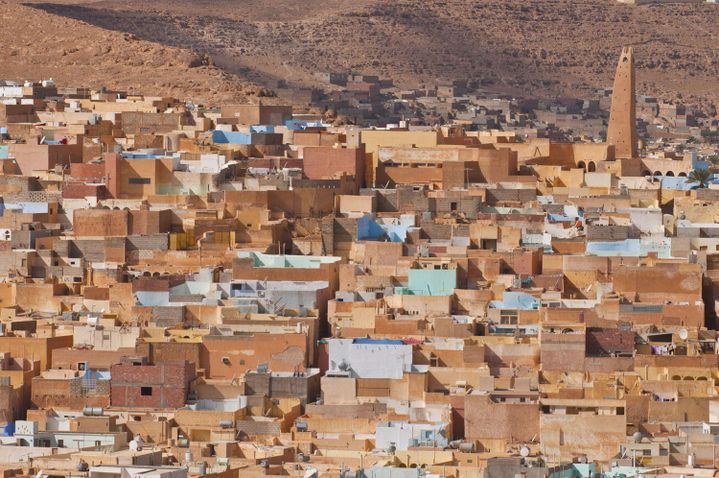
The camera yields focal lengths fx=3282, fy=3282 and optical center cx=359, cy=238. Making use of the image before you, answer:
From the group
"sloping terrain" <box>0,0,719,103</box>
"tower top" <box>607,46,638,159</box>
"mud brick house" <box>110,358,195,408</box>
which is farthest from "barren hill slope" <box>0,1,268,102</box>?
"mud brick house" <box>110,358,195,408</box>

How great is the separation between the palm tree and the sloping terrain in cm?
5030

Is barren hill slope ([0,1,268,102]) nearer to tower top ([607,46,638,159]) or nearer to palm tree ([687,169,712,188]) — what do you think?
tower top ([607,46,638,159])

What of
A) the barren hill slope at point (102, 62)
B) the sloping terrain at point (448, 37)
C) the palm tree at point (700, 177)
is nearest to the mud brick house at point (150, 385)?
the palm tree at point (700, 177)

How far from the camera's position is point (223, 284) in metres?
51.3

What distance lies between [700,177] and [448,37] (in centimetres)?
6967

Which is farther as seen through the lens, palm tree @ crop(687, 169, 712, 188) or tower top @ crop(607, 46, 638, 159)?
tower top @ crop(607, 46, 638, 159)

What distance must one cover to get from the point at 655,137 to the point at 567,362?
55.4m

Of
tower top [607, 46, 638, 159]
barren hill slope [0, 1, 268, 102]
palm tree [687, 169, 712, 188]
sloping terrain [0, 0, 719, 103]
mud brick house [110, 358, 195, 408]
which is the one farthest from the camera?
sloping terrain [0, 0, 719, 103]

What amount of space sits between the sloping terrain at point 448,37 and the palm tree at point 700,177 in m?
50.3

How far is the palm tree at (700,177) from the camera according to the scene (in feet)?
213

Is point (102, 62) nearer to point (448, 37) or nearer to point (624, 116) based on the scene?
point (624, 116)

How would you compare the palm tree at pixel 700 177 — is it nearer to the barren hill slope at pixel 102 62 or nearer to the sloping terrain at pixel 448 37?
A: the barren hill slope at pixel 102 62

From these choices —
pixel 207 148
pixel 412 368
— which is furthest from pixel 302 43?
pixel 412 368

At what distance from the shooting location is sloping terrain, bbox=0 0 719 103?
124m
